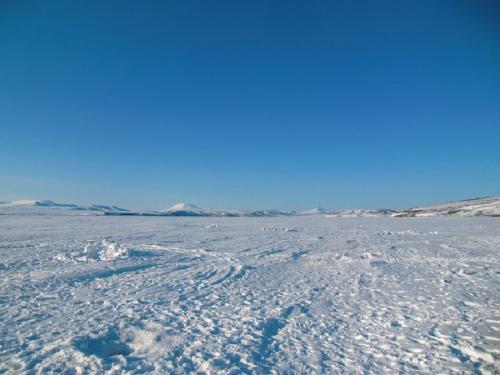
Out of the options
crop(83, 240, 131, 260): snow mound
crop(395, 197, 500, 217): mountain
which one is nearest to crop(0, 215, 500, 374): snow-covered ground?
crop(83, 240, 131, 260): snow mound

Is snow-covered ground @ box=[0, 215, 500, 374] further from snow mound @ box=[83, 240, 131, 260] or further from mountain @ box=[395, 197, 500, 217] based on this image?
mountain @ box=[395, 197, 500, 217]

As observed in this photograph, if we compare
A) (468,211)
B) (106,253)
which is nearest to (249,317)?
(106,253)

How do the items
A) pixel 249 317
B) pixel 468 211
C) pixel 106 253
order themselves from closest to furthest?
pixel 249 317 < pixel 106 253 < pixel 468 211

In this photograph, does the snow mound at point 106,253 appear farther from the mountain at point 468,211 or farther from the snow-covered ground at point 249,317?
the mountain at point 468,211

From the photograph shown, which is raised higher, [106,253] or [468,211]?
[468,211]

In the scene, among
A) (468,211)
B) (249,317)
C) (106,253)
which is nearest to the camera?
(249,317)

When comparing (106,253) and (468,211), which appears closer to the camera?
(106,253)

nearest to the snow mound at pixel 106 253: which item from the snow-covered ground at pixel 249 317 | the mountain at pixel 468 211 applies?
the snow-covered ground at pixel 249 317

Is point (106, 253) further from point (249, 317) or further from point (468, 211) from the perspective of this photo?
point (468, 211)

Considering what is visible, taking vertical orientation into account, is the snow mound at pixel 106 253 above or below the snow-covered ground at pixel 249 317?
above

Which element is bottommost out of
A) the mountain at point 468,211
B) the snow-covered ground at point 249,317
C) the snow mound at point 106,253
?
the snow-covered ground at point 249,317

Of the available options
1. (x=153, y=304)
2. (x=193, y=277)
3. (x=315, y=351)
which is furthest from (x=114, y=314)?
(x=315, y=351)

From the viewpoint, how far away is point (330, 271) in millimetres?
10414

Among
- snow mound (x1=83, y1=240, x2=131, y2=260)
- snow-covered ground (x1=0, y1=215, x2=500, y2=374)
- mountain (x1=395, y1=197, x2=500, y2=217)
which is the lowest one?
snow-covered ground (x1=0, y1=215, x2=500, y2=374)
